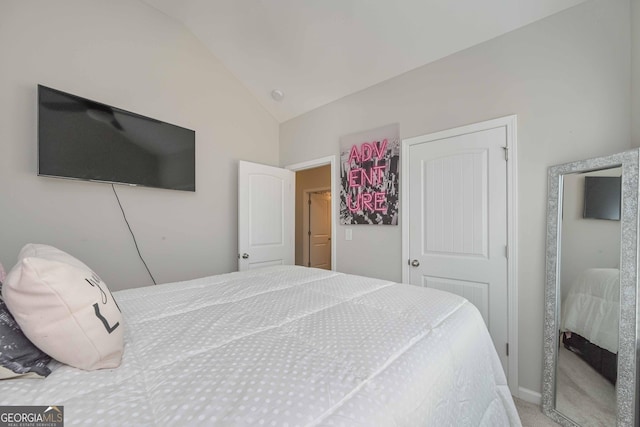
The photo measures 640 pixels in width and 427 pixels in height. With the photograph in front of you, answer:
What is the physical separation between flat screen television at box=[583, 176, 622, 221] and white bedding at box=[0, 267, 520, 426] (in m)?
1.03

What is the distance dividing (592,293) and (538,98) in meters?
1.32

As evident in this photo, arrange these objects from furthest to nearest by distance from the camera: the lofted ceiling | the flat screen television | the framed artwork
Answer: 1. the framed artwork
2. the lofted ceiling
3. the flat screen television

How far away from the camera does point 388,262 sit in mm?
2580

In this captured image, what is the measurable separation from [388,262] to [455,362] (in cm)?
166

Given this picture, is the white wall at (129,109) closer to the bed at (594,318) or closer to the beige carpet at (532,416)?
the beige carpet at (532,416)

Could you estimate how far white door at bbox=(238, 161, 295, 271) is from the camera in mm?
3002

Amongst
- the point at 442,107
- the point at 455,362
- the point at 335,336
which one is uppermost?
the point at 442,107

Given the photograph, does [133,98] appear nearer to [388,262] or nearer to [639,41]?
[388,262]

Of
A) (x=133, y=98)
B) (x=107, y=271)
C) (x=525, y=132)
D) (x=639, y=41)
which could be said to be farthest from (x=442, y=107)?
(x=107, y=271)

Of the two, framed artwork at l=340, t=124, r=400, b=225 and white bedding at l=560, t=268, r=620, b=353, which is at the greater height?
framed artwork at l=340, t=124, r=400, b=225

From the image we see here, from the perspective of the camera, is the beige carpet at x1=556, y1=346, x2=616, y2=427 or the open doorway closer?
the beige carpet at x1=556, y1=346, x2=616, y2=427

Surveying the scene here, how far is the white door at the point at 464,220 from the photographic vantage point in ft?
6.44

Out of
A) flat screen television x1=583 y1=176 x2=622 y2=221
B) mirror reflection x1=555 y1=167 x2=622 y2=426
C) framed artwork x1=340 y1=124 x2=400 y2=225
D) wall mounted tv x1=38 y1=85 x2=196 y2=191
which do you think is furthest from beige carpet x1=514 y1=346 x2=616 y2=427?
wall mounted tv x1=38 y1=85 x2=196 y2=191

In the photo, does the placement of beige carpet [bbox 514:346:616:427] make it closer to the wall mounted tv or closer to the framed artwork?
the framed artwork
